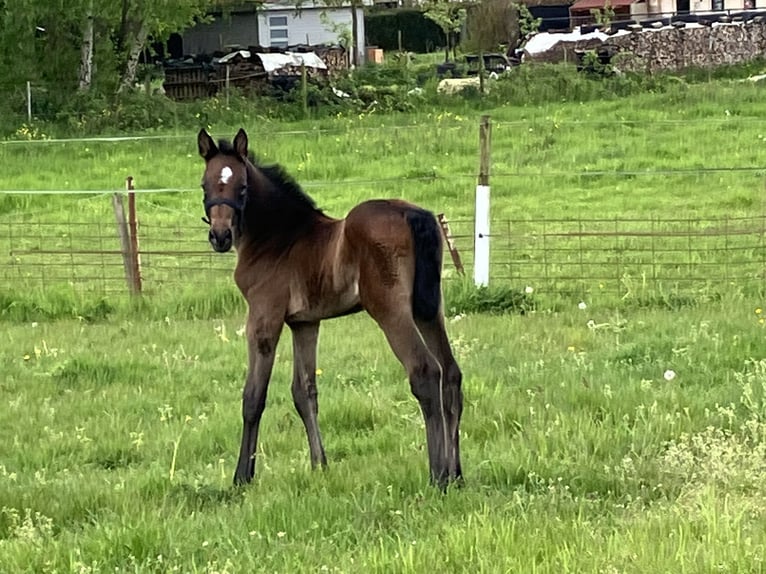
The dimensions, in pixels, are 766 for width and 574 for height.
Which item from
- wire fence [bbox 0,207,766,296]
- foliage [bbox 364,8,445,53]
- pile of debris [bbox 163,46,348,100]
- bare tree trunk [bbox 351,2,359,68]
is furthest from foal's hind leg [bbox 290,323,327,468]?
foliage [bbox 364,8,445,53]

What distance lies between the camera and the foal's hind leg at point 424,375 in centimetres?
549

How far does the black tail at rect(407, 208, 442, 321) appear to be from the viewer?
5.66 m

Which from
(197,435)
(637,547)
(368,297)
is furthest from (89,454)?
(637,547)

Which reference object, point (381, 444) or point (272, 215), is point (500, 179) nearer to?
point (381, 444)

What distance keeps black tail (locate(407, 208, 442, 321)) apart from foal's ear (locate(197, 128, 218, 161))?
122 centimetres

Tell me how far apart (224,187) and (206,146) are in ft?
0.91

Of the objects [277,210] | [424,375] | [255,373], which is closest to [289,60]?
[277,210]

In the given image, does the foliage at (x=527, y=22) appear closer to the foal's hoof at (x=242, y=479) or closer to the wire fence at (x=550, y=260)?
the wire fence at (x=550, y=260)

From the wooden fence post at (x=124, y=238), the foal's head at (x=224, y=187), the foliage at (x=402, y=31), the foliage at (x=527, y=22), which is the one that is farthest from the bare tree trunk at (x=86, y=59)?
the foliage at (x=402, y=31)

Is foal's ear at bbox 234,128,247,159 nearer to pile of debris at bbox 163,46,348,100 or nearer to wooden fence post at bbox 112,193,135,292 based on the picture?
wooden fence post at bbox 112,193,135,292

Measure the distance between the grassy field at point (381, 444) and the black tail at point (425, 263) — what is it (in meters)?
0.82

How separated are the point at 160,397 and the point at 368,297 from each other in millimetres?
3160

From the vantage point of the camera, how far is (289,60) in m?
36.0

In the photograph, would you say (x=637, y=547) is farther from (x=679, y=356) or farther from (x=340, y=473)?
(x=679, y=356)
